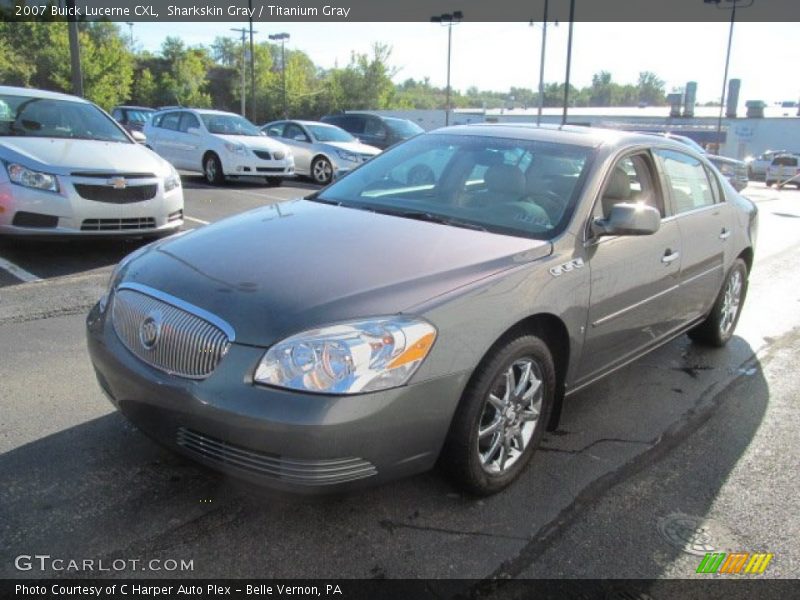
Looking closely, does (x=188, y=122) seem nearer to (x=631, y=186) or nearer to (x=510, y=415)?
(x=631, y=186)

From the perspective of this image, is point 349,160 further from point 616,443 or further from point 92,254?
point 616,443

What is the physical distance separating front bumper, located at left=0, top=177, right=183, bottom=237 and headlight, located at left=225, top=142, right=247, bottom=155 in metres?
6.87

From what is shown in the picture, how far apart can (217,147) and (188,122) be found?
1.32 metres

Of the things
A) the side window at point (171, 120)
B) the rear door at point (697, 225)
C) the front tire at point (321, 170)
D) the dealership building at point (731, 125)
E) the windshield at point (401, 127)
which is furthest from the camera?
the dealership building at point (731, 125)

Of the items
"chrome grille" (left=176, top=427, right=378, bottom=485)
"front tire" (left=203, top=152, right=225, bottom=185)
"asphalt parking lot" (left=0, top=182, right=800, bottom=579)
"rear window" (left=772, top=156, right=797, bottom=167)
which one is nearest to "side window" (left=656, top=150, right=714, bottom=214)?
"asphalt parking lot" (left=0, top=182, right=800, bottom=579)

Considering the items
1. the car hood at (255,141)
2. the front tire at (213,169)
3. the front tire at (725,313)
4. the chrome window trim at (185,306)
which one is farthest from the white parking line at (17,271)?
the car hood at (255,141)

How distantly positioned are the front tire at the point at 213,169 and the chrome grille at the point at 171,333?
445 inches

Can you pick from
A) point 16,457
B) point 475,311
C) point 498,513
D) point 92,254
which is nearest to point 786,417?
point 498,513

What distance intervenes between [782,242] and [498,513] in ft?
32.0

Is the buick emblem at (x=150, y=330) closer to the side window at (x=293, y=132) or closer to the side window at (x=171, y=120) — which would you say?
the side window at (x=171, y=120)

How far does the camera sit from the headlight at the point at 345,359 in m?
2.29

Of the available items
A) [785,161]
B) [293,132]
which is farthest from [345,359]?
[785,161]

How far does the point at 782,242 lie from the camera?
10508mm

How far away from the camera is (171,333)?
2506mm
